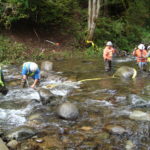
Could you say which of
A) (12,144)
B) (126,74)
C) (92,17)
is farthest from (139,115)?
(92,17)

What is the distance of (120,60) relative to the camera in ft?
52.7

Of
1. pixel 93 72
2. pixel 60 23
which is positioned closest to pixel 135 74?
pixel 93 72

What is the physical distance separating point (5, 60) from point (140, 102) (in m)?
8.49

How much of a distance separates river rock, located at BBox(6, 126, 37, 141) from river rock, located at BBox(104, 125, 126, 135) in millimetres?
1707

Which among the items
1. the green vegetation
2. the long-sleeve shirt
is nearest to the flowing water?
the long-sleeve shirt

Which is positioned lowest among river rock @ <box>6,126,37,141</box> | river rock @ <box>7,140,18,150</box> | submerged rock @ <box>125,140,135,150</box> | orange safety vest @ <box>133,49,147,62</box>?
submerged rock @ <box>125,140,135,150</box>

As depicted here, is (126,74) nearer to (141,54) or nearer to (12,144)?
(141,54)

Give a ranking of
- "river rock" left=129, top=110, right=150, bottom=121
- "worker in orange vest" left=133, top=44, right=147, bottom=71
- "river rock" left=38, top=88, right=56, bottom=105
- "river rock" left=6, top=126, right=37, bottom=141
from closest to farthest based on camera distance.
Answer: "river rock" left=6, top=126, right=37, bottom=141
"river rock" left=129, top=110, right=150, bottom=121
"river rock" left=38, top=88, right=56, bottom=105
"worker in orange vest" left=133, top=44, right=147, bottom=71

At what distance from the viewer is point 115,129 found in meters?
5.96

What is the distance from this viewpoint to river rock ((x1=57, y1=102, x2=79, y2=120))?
6.63 metres

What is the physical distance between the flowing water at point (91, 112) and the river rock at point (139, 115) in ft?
0.08

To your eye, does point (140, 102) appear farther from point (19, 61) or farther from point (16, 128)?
point (19, 61)

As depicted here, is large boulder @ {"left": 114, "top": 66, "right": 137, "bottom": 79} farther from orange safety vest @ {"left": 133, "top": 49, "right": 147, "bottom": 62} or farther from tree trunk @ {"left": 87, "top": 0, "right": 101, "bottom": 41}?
tree trunk @ {"left": 87, "top": 0, "right": 101, "bottom": 41}

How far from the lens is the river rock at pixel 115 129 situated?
19.3ft
